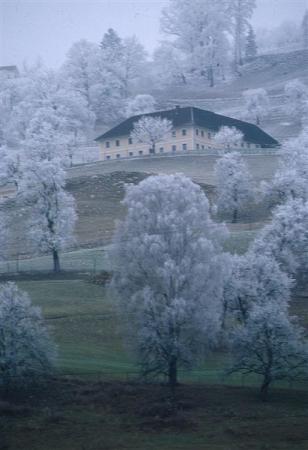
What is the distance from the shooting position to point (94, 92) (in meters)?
129

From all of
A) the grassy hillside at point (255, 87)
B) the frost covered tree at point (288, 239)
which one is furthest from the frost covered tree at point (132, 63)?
the frost covered tree at point (288, 239)

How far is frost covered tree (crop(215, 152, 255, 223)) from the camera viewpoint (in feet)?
214

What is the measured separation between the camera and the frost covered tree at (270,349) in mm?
31562

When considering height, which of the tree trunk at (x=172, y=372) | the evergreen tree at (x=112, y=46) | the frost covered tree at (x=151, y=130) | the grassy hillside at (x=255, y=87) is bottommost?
the tree trunk at (x=172, y=372)

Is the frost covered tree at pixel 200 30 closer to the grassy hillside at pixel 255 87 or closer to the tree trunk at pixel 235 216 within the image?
the grassy hillside at pixel 255 87

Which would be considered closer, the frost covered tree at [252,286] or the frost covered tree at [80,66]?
the frost covered tree at [252,286]

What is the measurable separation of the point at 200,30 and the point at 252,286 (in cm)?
12057

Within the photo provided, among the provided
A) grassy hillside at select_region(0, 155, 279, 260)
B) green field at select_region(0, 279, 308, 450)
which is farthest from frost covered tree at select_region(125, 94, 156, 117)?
green field at select_region(0, 279, 308, 450)

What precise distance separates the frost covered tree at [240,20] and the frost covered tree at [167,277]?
365 feet

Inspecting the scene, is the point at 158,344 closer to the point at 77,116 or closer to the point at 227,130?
the point at 227,130

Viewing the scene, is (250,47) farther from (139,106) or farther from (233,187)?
(233,187)

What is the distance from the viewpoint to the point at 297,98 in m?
120

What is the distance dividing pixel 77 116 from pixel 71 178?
34.9 m

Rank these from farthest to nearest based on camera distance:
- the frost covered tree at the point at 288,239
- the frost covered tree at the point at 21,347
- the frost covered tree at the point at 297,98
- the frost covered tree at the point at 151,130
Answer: the frost covered tree at the point at 297,98, the frost covered tree at the point at 151,130, the frost covered tree at the point at 288,239, the frost covered tree at the point at 21,347
